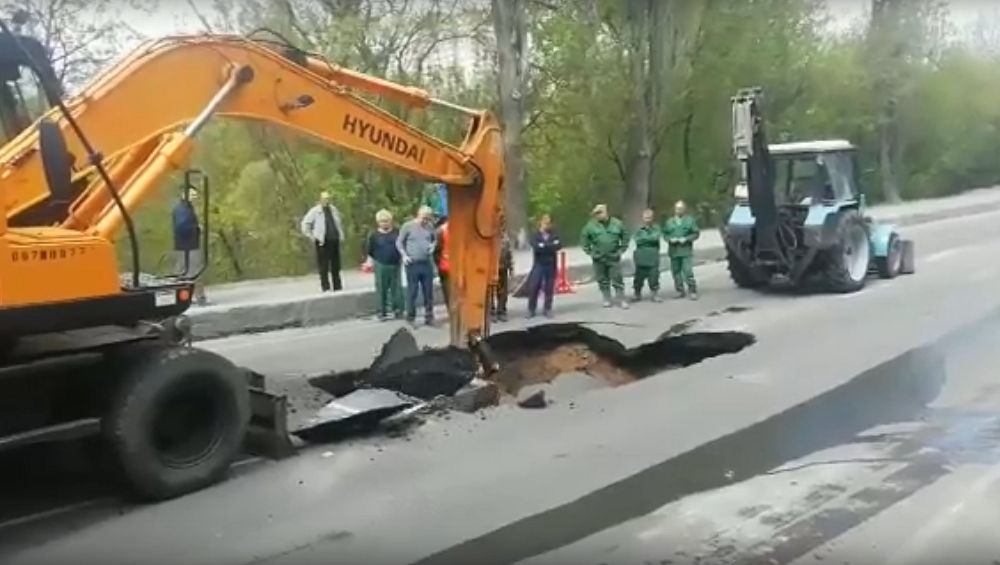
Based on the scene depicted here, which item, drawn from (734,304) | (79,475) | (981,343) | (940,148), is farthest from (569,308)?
(940,148)

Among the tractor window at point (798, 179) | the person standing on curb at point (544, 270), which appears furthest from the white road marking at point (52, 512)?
the tractor window at point (798, 179)

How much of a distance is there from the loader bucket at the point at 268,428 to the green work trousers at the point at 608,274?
8.66 meters

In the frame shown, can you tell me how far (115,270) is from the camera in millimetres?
6730

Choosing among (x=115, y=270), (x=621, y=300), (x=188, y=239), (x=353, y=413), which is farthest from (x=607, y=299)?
Result: (x=115, y=270)

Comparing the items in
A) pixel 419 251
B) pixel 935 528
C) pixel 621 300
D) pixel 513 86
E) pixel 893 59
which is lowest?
pixel 935 528

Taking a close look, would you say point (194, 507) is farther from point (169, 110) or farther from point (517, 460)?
point (169, 110)

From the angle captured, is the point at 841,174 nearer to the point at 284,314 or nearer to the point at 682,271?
the point at 682,271

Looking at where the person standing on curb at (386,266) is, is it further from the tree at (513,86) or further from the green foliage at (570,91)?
the tree at (513,86)

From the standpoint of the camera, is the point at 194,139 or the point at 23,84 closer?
the point at 23,84

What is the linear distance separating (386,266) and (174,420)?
821cm

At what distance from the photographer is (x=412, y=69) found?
81.1ft

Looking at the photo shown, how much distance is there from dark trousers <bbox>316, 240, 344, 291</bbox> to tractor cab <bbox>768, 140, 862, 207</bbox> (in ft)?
21.7

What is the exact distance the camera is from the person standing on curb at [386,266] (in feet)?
49.5

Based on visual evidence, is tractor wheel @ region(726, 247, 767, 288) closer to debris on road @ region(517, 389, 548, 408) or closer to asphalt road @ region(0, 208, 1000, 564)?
asphalt road @ region(0, 208, 1000, 564)
